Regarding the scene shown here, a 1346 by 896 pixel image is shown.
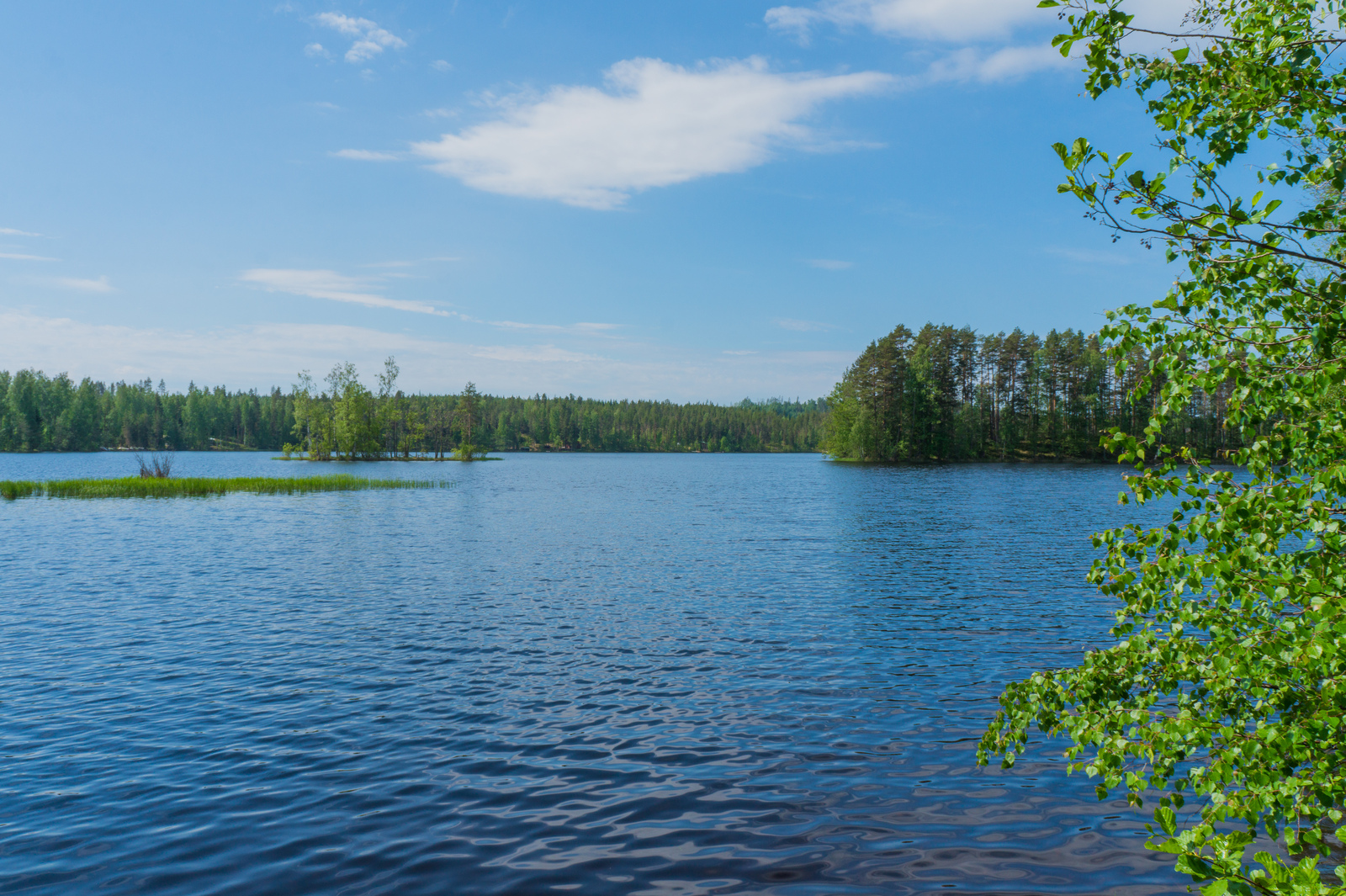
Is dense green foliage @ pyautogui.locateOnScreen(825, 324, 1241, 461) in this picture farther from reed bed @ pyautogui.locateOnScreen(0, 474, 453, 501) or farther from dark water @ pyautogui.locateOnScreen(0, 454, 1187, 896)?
dark water @ pyautogui.locateOnScreen(0, 454, 1187, 896)

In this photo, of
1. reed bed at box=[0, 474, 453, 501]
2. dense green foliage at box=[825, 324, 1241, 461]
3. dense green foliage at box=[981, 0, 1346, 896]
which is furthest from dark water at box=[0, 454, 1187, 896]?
dense green foliage at box=[825, 324, 1241, 461]

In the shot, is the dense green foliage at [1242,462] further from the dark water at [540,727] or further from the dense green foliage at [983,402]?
the dense green foliage at [983,402]

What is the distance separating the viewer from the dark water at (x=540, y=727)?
9.66 metres

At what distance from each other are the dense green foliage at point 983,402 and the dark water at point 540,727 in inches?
4228

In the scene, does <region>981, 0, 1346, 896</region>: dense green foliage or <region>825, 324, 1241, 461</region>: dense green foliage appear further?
<region>825, 324, 1241, 461</region>: dense green foliage

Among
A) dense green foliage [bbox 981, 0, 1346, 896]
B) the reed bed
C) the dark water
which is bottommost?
the dark water

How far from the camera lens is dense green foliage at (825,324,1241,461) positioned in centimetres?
13825

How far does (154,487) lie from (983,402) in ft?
447

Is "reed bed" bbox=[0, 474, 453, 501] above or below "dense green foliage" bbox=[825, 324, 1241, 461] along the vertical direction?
below

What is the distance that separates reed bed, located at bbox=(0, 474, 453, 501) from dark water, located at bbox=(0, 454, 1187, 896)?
37.2 meters

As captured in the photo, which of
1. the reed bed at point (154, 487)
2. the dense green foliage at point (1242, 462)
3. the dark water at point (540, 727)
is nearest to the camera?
the dense green foliage at point (1242, 462)

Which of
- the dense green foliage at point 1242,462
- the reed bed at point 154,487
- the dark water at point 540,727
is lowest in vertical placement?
the dark water at point 540,727


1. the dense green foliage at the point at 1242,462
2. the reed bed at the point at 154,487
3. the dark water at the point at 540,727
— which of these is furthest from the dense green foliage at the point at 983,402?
the dense green foliage at the point at 1242,462

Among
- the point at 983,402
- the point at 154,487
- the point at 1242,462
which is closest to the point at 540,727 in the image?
the point at 1242,462
